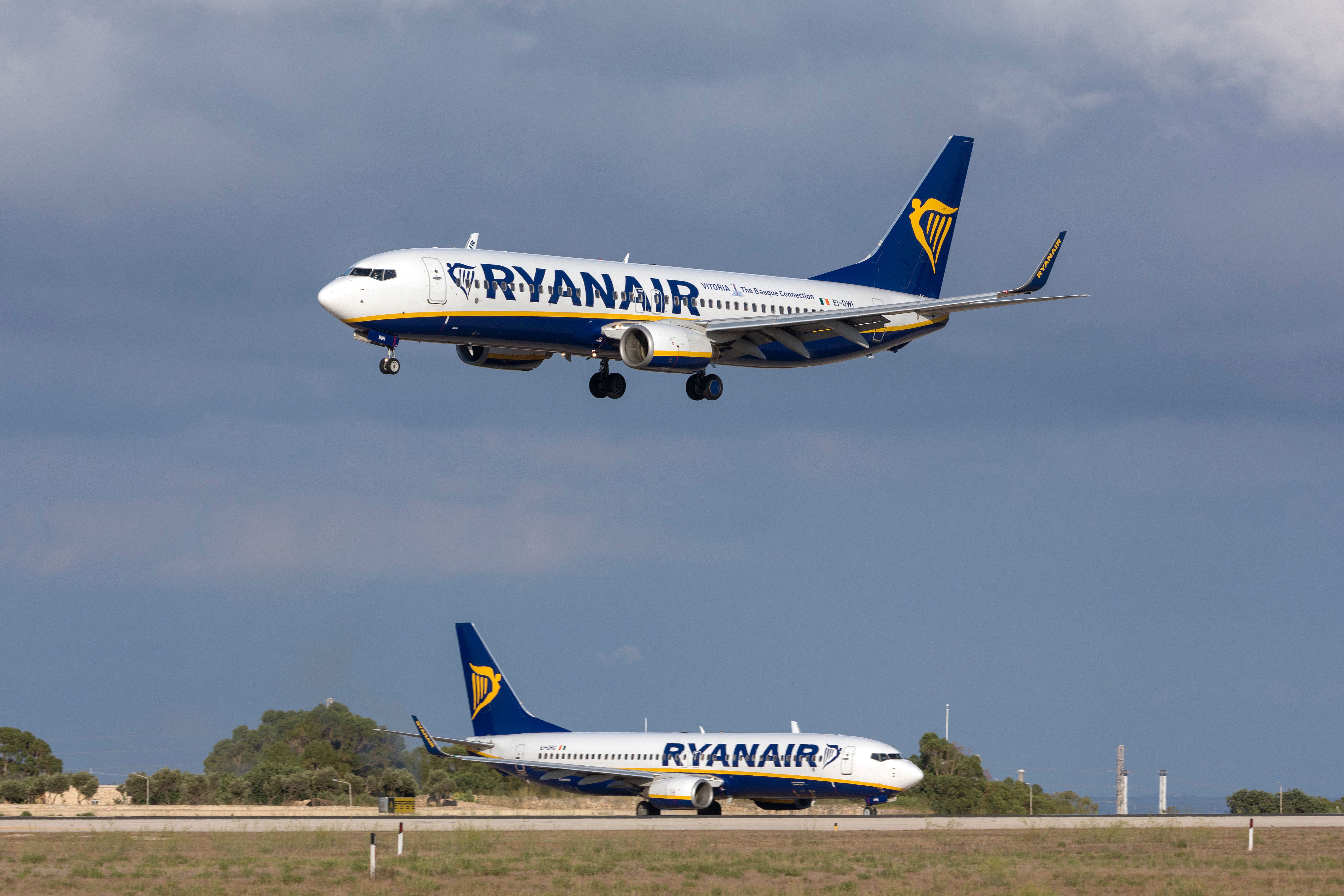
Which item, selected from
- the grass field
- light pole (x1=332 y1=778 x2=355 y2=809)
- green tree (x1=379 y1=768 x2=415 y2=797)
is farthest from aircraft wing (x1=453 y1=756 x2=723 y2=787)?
light pole (x1=332 y1=778 x2=355 y2=809)

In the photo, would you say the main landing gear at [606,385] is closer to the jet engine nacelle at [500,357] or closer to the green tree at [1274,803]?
the jet engine nacelle at [500,357]

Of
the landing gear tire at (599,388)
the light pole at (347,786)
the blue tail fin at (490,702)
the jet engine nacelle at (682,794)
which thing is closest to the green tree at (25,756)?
the light pole at (347,786)

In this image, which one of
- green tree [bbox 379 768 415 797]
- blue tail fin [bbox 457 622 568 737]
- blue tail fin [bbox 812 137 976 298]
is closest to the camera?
blue tail fin [bbox 812 137 976 298]

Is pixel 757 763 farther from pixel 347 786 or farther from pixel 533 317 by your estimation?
pixel 347 786

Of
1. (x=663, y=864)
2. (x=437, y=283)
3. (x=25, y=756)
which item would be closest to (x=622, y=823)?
(x=663, y=864)

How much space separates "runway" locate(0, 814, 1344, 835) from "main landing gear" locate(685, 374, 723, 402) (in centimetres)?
1790

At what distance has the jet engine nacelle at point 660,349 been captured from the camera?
52250 mm

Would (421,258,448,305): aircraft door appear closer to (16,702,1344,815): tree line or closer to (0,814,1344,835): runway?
(0,814,1344,835): runway

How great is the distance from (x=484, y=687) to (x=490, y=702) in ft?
3.45

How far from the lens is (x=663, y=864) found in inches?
1821

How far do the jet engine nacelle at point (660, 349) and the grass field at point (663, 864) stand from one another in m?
16.2

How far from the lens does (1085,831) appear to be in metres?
61.8

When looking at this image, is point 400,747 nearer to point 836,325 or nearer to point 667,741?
point 667,741

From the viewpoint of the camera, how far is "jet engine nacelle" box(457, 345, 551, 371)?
5328 cm
